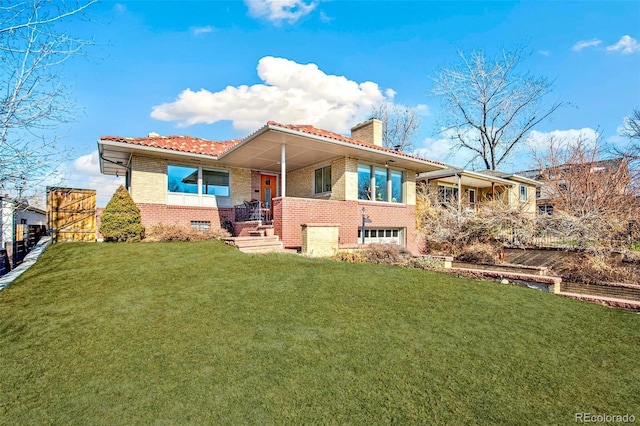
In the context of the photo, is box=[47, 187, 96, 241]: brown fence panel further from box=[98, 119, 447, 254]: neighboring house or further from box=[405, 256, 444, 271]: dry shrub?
box=[405, 256, 444, 271]: dry shrub

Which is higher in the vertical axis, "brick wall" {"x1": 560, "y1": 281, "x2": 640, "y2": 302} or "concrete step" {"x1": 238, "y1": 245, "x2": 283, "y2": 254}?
"concrete step" {"x1": 238, "y1": 245, "x2": 283, "y2": 254}

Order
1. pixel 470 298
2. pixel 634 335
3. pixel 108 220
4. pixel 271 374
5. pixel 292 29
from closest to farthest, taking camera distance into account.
Result: pixel 271 374 < pixel 634 335 < pixel 470 298 < pixel 108 220 < pixel 292 29

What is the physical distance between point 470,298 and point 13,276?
890 cm

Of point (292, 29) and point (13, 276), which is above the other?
point (292, 29)

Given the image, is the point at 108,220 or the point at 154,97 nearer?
the point at 154,97

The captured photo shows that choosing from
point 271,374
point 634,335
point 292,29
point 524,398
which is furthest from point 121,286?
point 292,29

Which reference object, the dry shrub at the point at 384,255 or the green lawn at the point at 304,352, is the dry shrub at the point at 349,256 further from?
the green lawn at the point at 304,352

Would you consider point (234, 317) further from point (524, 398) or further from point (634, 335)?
point (634, 335)

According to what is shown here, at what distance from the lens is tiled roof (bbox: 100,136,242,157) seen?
37.7 ft

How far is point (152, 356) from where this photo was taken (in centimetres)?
343

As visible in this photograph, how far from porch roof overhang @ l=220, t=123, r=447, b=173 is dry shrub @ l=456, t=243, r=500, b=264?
165 inches

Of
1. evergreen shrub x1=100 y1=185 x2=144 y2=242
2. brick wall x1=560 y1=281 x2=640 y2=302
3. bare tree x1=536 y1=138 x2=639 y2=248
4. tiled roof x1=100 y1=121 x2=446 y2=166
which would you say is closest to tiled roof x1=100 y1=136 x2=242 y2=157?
tiled roof x1=100 y1=121 x2=446 y2=166

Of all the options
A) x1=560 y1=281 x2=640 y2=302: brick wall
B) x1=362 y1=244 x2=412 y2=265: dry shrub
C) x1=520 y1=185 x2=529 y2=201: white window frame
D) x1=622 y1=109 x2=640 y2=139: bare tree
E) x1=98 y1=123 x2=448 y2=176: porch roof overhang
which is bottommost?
x1=560 y1=281 x2=640 y2=302: brick wall

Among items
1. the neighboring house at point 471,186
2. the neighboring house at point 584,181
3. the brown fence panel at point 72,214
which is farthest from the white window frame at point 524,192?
the brown fence panel at point 72,214
